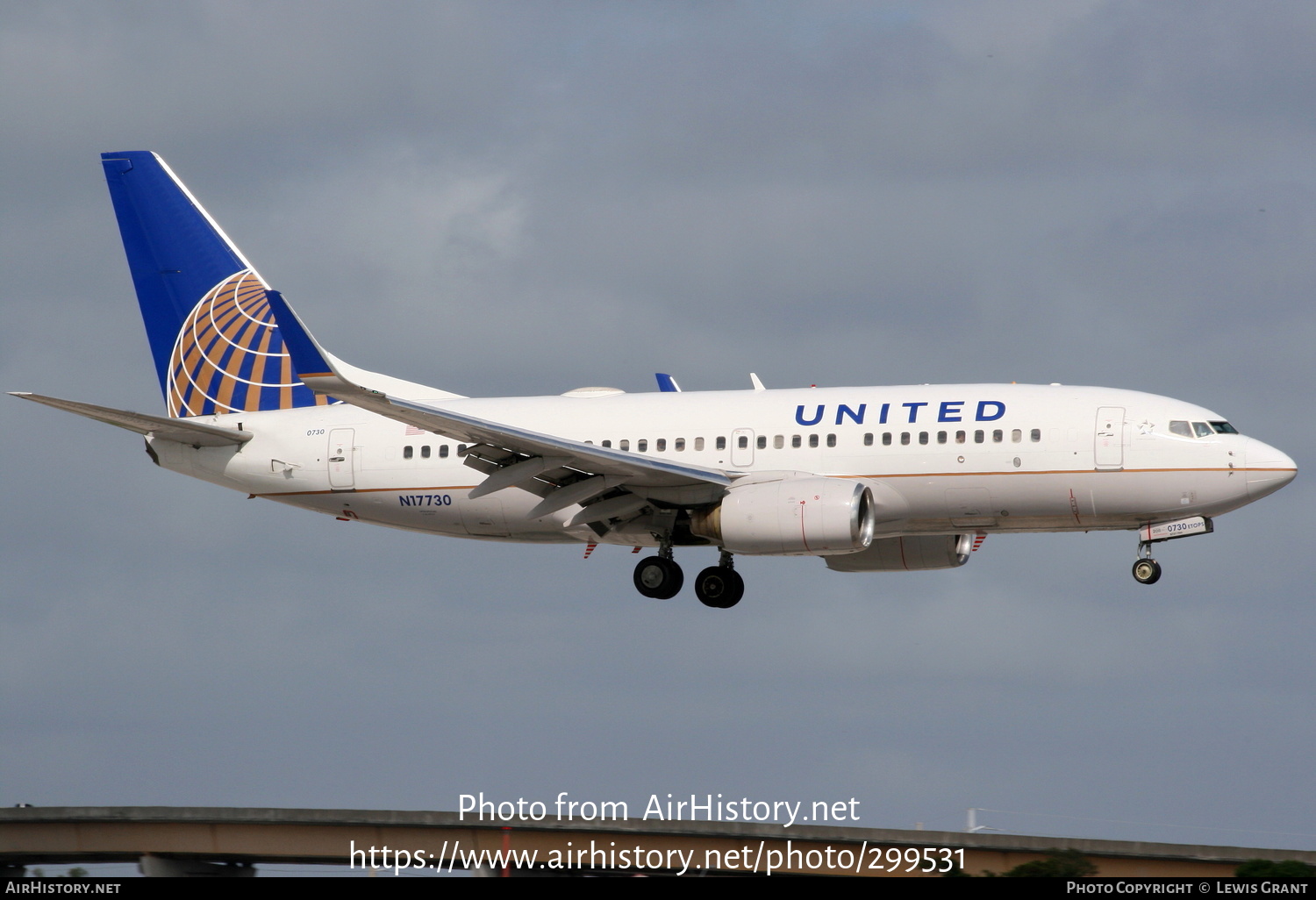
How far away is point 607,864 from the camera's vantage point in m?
54.1

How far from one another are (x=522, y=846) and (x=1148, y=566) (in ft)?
76.1

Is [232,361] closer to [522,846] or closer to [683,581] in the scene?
[683,581]

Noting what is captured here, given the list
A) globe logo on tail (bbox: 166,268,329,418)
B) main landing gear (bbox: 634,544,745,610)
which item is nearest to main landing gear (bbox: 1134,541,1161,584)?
main landing gear (bbox: 634,544,745,610)

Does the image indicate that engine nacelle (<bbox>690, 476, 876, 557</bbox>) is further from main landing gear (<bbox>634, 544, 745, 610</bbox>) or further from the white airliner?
main landing gear (<bbox>634, 544, 745, 610</bbox>)

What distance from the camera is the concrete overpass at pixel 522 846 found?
4984 cm

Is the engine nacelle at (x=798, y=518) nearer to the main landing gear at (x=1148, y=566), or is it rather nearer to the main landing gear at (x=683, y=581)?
the main landing gear at (x=683, y=581)

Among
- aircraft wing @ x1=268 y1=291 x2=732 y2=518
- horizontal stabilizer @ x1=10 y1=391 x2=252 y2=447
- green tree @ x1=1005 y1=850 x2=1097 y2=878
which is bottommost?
green tree @ x1=1005 y1=850 x2=1097 y2=878

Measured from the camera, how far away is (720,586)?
143 ft

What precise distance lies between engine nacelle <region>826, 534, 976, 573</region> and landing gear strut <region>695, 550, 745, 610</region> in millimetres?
3408

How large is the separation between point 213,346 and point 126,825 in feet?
60.5

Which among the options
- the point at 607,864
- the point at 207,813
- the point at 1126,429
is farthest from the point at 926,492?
the point at 207,813

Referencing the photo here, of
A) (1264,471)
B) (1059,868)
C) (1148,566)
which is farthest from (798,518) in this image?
(1059,868)

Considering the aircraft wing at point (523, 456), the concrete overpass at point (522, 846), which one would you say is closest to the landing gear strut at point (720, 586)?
the aircraft wing at point (523, 456)

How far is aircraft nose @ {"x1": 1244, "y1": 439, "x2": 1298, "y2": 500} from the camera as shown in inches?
1543
